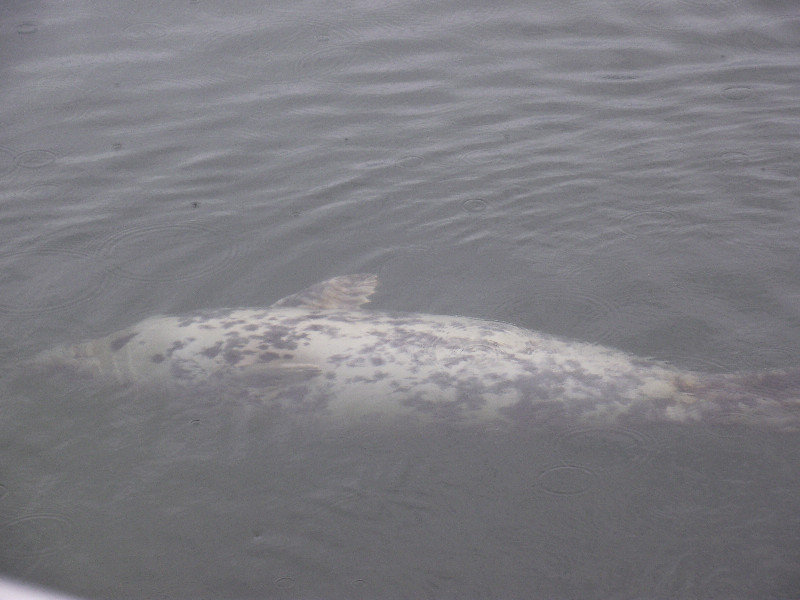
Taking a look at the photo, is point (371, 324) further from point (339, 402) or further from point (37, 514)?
point (37, 514)

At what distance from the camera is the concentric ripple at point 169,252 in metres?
5.99

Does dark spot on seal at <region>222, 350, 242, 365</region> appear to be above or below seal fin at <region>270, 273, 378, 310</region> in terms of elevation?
below

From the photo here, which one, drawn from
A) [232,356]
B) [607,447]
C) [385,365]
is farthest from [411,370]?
[607,447]

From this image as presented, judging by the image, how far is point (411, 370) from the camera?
4.96 metres

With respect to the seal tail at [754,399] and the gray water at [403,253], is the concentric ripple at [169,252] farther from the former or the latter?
the seal tail at [754,399]

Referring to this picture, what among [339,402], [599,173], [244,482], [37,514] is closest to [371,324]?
[339,402]

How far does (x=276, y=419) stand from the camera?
476 centimetres

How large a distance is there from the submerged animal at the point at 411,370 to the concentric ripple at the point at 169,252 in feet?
2.10

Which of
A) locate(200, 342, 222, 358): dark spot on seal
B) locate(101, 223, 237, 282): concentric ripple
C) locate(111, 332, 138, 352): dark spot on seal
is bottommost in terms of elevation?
locate(200, 342, 222, 358): dark spot on seal

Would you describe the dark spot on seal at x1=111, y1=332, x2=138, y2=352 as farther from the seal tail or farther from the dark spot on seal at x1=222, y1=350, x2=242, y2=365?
the seal tail

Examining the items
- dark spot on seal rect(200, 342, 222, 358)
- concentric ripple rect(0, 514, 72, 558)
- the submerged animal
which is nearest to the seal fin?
the submerged animal

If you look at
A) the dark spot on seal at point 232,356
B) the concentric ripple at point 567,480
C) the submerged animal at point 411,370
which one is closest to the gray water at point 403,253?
the concentric ripple at point 567,480

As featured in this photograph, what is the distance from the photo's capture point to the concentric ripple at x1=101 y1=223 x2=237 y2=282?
599 cm

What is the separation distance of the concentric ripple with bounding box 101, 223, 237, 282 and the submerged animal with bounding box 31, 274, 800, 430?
641 millimetres
